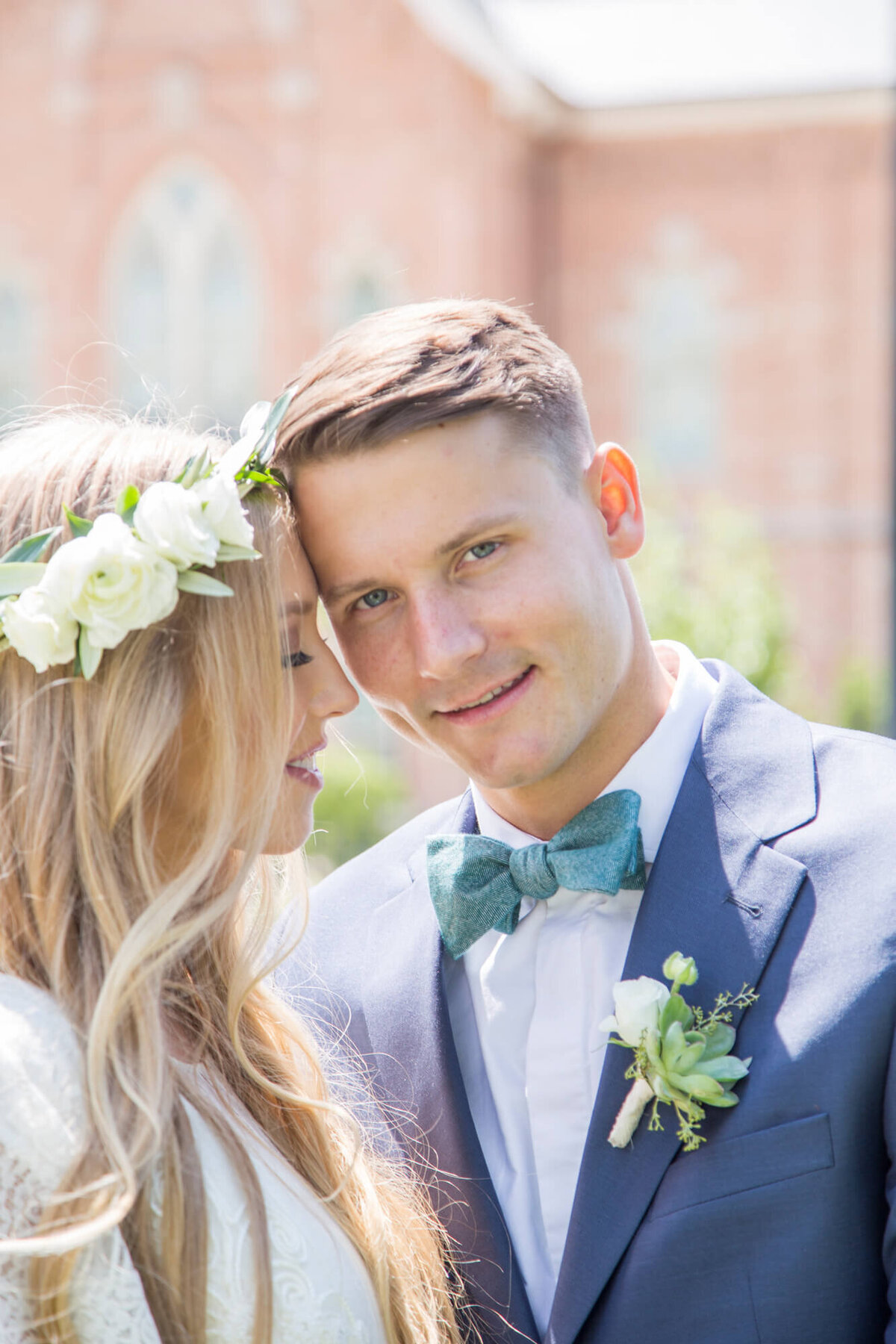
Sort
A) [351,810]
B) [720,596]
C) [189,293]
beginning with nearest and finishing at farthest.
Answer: [720,596] → [351,810] → [189,293]

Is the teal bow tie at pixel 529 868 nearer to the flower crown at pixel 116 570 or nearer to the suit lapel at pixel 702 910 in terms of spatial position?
the suit lapel at pixel 702 910

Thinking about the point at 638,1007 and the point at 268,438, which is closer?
the point at 638,1007

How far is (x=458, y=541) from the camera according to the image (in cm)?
247

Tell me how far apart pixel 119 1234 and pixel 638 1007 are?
846 mm

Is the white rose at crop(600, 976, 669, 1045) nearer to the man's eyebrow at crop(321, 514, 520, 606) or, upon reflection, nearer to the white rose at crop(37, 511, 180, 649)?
the man's eyebrow at crop(321, 514, 520, 606)

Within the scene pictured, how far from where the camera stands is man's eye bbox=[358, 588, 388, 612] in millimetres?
2564

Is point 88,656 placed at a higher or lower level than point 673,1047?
higher

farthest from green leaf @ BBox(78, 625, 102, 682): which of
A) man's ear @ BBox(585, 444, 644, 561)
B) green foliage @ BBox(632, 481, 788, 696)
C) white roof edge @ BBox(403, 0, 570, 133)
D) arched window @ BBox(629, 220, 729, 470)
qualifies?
arched window @ BBox(629, 220, 729, 470)

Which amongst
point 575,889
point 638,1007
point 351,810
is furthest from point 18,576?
point 351,810

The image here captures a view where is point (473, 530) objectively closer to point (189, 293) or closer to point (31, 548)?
point (31, 548)

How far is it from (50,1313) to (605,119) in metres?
15.9

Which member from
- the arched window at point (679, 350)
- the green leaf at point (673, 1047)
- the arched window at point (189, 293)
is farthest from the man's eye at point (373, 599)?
the arched window at point (679, 350)

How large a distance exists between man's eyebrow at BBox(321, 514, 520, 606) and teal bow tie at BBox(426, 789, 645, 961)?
518 mm

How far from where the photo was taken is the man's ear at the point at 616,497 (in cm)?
273
